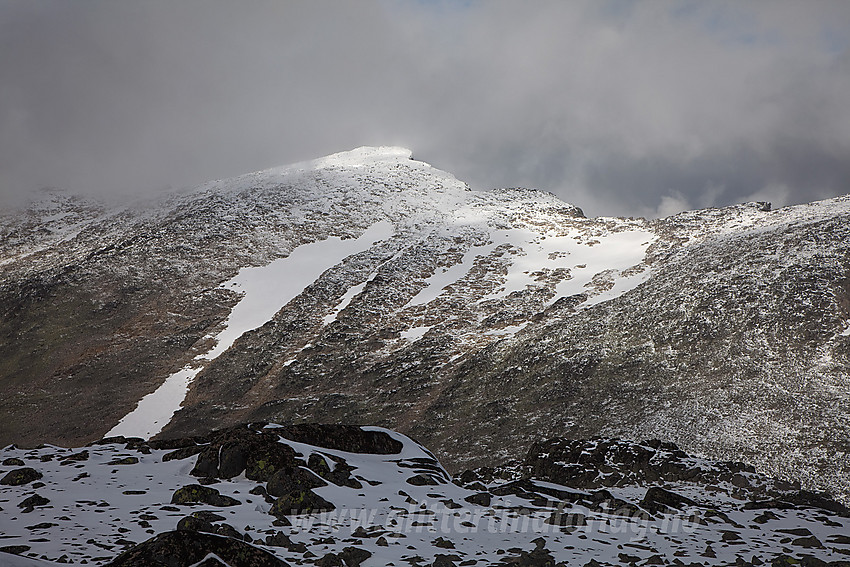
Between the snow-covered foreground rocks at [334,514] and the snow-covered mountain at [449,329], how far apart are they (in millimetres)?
26180

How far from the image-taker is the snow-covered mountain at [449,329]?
158 feet

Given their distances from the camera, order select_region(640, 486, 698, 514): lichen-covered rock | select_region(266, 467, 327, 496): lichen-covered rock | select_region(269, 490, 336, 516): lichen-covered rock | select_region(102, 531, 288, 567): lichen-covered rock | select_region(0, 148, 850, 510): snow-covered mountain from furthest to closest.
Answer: select_region(0, 148, 850, 510): snow-covered mountain < select_region(640, 486, 698, 514): lichen-covered rock < select_region(266, 467, 327, 496): lichen-covered rock < select_region(269, 490, 336, 516): lichen-covered rock < select_region(102, 531, 288, 567): lichen-covered rock

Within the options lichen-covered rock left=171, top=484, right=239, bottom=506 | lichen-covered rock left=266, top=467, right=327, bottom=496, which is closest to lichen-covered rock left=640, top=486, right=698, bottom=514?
lichen-covered rock left=266, top=467, right=327, bottom=496

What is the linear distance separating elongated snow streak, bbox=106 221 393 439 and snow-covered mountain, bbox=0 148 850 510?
0.38m

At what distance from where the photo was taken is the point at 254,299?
87812 mm

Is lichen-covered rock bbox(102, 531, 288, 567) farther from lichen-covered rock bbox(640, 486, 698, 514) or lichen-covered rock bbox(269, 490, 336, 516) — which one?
lichen-covered rock bbox(640, 486, 698, 514)

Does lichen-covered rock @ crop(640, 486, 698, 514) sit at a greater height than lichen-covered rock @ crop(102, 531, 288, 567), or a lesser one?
greater

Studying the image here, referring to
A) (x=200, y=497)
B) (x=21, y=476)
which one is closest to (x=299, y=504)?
(x=200, y=497)

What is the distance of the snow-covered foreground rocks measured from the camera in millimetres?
11141

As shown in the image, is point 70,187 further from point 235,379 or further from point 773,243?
point 773,243

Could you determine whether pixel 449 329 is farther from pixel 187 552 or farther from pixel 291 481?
pixel 187 552

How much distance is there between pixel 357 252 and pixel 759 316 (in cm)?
7011

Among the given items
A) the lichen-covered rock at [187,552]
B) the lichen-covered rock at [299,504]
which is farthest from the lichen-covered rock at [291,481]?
the lichen-covered rock at [187,552]

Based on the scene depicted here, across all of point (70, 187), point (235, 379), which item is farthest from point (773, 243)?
point (70, 187)
